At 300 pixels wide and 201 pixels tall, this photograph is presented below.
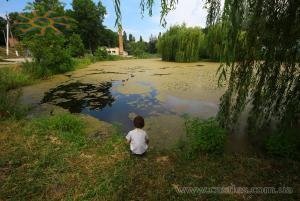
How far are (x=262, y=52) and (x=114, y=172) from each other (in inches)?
95.3

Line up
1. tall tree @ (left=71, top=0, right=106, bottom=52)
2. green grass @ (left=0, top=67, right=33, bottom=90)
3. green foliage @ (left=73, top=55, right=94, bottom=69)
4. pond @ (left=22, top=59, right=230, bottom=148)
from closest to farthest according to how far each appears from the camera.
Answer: pond @ (left=22, top=59, right=230, bottom=148), green grass @ (left=0, top=67, right=33, bottom=90), green foliage @ (left=73, top=55, right=94, bottom=69), tall tree @ (left=71, top=0, right=106, bottom=52)

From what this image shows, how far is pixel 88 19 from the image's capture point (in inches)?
1359

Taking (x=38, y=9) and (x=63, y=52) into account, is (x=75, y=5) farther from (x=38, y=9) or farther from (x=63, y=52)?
(x=63, y=52)

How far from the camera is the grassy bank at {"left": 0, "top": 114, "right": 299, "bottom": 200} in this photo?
99.7 inches

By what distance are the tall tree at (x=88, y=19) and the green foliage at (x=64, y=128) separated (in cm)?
3170

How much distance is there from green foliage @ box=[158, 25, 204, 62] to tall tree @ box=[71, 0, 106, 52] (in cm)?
1845

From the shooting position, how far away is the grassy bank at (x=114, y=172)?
2.53m

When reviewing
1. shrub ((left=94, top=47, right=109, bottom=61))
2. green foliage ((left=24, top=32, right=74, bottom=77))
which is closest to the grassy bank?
green foliage ((left=24, top=32, right=74, bottom=77))

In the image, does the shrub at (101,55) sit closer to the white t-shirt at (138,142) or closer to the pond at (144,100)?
the pond at (144,100)

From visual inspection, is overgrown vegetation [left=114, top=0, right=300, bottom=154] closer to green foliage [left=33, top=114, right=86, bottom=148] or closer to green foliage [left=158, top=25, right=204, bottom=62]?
green foliage [left=33, top=114, right=86, bottom=148]

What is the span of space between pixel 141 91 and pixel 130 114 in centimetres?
255

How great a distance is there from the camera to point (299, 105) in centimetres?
324

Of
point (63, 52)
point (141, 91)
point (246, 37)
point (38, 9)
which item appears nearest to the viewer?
point (246, 37)

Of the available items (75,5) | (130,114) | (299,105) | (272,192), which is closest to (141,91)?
(130,114)
